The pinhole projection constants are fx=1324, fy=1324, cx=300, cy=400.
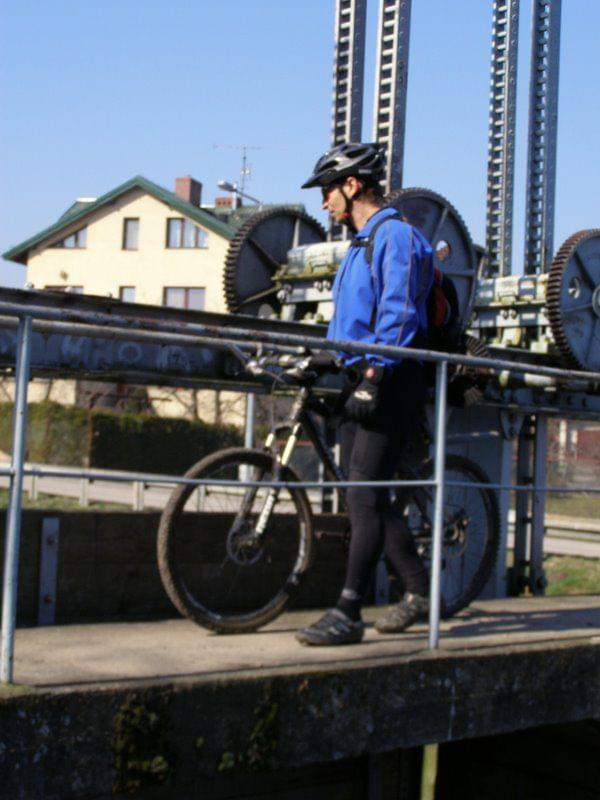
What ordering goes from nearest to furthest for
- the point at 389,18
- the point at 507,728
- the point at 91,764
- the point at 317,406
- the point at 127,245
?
the point at 91,764
the point at 507,728
the point at 317,406
the point at 389,18
the point at 127,245

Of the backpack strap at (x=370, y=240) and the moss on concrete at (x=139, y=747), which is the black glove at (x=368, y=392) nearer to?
the backpack strap at (x=370, y=240)

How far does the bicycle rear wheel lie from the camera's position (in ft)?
21.5

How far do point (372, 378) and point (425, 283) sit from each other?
0.48m

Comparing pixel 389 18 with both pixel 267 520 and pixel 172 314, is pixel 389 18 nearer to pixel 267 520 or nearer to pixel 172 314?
pixel 172 314

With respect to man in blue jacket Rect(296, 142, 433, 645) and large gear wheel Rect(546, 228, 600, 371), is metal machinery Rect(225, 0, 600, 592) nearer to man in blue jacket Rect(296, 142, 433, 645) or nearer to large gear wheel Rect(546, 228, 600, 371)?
large gear wheel Rect(546, 228, 600, 371)

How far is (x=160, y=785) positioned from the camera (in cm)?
407

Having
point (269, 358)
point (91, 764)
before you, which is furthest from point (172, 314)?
point (91, 764)

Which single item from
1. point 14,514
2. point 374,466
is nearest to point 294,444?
point 374,466

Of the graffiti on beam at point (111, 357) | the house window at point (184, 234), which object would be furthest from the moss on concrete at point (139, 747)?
the house window at point (184, 234)

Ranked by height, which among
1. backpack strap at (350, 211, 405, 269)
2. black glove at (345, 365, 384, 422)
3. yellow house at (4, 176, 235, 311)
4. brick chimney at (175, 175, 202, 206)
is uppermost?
brick chimney at (175, 175, 202, 206)

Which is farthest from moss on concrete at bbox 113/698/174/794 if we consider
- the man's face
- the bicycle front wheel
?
the man's face

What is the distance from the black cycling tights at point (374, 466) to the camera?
211 inches

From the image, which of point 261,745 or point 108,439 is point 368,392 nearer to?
point 261,745

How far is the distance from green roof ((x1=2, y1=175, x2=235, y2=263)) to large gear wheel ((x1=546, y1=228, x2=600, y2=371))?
4698 cm
